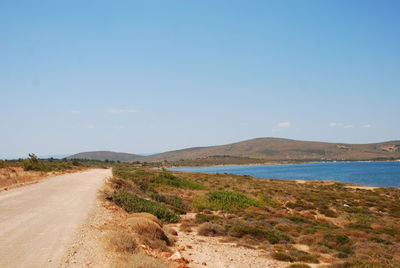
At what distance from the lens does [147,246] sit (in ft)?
35.2

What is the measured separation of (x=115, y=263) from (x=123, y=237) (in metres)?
1.76

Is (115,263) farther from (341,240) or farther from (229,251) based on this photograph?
(341,240)

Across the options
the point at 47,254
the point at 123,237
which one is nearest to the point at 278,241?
the point at 123,237

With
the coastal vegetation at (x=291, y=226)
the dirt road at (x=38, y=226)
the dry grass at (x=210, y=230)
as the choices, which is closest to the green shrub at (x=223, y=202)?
the coastal vegetation at (x=291, y=226)

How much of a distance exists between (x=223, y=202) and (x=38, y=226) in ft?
58.6

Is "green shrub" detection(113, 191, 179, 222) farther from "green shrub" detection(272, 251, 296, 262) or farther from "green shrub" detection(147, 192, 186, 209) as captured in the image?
"green shrub" detection(272, 251, 296, 262)

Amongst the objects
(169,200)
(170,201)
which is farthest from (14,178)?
(170,201)

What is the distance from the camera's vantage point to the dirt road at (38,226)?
805 centimetres

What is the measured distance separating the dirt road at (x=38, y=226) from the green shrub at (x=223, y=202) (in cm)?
977

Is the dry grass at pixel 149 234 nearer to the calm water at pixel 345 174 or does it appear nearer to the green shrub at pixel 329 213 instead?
the green shrub at pixel 329 213

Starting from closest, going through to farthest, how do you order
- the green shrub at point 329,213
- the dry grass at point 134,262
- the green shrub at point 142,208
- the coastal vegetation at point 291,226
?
the dry grass at point 134,262 → the coastal vegetation at point 291,226 → the green shrub at point 142,208 → the green shrub at point 329,213

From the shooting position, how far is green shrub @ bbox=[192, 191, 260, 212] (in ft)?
82.6

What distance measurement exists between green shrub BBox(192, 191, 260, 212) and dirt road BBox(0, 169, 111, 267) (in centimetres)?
977

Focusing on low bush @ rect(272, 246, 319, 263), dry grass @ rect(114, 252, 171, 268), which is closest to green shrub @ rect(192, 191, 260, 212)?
low bush @ rect(272, 246, 319, 263)
